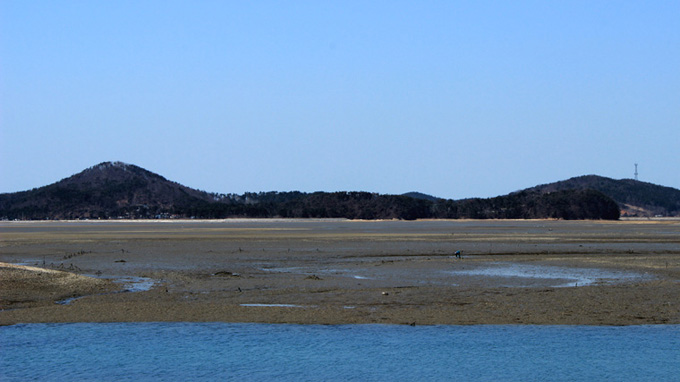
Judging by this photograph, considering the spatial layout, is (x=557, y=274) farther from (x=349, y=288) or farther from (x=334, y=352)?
(x=334, y=352)

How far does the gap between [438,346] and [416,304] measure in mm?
5252

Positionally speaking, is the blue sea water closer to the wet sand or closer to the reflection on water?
the wet sand

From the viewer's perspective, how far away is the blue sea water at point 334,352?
548 inches

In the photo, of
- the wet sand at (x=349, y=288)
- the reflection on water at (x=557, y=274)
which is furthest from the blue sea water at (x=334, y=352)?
the reflection on water at (x=557, y=274)

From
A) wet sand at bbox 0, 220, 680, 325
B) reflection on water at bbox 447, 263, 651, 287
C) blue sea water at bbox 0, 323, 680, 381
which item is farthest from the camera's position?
reflection on water at bbox 447, 263, 651, 287

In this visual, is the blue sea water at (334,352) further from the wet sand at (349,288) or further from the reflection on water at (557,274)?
the reflection on water at (557,274)

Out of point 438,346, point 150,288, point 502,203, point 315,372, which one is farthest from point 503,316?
point 502,203

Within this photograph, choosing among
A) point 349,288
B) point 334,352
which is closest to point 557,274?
point 349,288

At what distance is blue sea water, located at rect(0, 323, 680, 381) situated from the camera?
13.9 metres

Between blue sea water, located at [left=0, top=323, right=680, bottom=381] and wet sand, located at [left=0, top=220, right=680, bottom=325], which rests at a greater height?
wet sand, located at [left=0, top=220, right=680, bottom=325]

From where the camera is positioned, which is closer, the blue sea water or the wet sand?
the blue sea water

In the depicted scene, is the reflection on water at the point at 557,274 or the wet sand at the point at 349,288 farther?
the reflection on water at the point at 557,274

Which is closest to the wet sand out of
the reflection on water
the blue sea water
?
the reflection on water

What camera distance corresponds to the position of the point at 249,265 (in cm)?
3400
